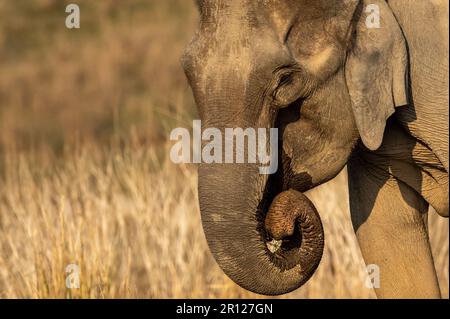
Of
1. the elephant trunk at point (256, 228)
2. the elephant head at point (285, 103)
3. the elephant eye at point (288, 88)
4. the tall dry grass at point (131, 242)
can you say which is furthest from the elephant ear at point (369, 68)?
the tall dry grass at point (131, 242)

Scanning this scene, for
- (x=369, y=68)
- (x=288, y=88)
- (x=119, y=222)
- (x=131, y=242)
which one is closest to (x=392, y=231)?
(x=369, y=68)

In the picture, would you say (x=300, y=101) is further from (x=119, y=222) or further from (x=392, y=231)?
(x=119, y=222)

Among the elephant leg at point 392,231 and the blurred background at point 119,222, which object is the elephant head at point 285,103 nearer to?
the elephant leg at point 392,231

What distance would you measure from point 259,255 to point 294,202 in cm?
22

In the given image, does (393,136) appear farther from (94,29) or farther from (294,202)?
(94,29)

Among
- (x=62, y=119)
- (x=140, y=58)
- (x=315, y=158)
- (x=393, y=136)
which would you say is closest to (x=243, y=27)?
(x=315, y=158)

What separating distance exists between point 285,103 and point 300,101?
75mm

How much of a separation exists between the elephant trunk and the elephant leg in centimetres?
78

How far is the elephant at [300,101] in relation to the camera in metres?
Result: 3.95

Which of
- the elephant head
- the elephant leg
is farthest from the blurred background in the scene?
the elephant head

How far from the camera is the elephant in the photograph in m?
3.95

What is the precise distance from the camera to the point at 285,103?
411cm

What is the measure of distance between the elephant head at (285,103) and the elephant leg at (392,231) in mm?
550
